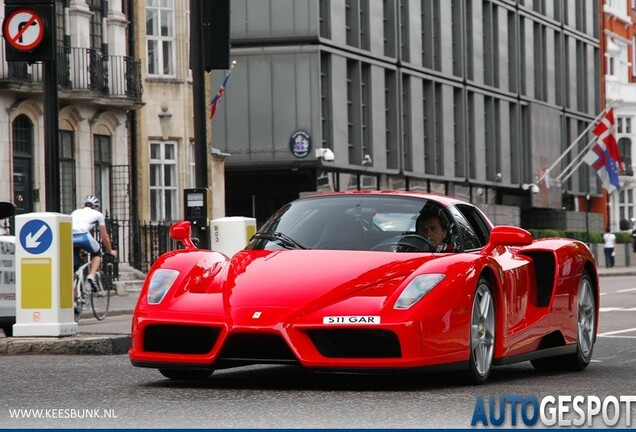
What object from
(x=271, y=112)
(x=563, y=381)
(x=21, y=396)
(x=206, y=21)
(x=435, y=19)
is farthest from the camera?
(x=435, y=19)

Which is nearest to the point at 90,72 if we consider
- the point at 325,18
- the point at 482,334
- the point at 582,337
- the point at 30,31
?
the point at 325,18

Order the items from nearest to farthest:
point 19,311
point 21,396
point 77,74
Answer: point 21,396
point 19,311
point 77,74

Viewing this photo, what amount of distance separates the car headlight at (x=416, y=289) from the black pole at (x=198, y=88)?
7.96m

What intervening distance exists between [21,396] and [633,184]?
271 ft

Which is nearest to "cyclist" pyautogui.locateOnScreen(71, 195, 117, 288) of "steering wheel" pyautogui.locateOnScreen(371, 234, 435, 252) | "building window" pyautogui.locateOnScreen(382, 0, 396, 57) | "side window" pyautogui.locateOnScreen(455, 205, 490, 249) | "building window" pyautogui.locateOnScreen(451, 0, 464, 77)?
"side window" pyautogui.locateOnScreen(455, 205, 490, 249)

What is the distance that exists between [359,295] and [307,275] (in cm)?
40

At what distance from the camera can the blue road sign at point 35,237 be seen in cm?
1525

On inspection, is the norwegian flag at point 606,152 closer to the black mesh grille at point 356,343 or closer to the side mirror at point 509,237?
the side mirror at point 509,237

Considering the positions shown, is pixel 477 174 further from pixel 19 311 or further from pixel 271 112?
pixel 19 311

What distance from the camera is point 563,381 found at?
Answer: 443 inches

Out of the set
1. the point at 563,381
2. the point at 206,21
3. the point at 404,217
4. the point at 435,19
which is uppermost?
the point at 435,19

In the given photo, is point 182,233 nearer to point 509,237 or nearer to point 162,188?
point 509,237

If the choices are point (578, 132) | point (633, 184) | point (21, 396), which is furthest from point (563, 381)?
point (633, 184)

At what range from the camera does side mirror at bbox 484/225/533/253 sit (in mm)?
11125
